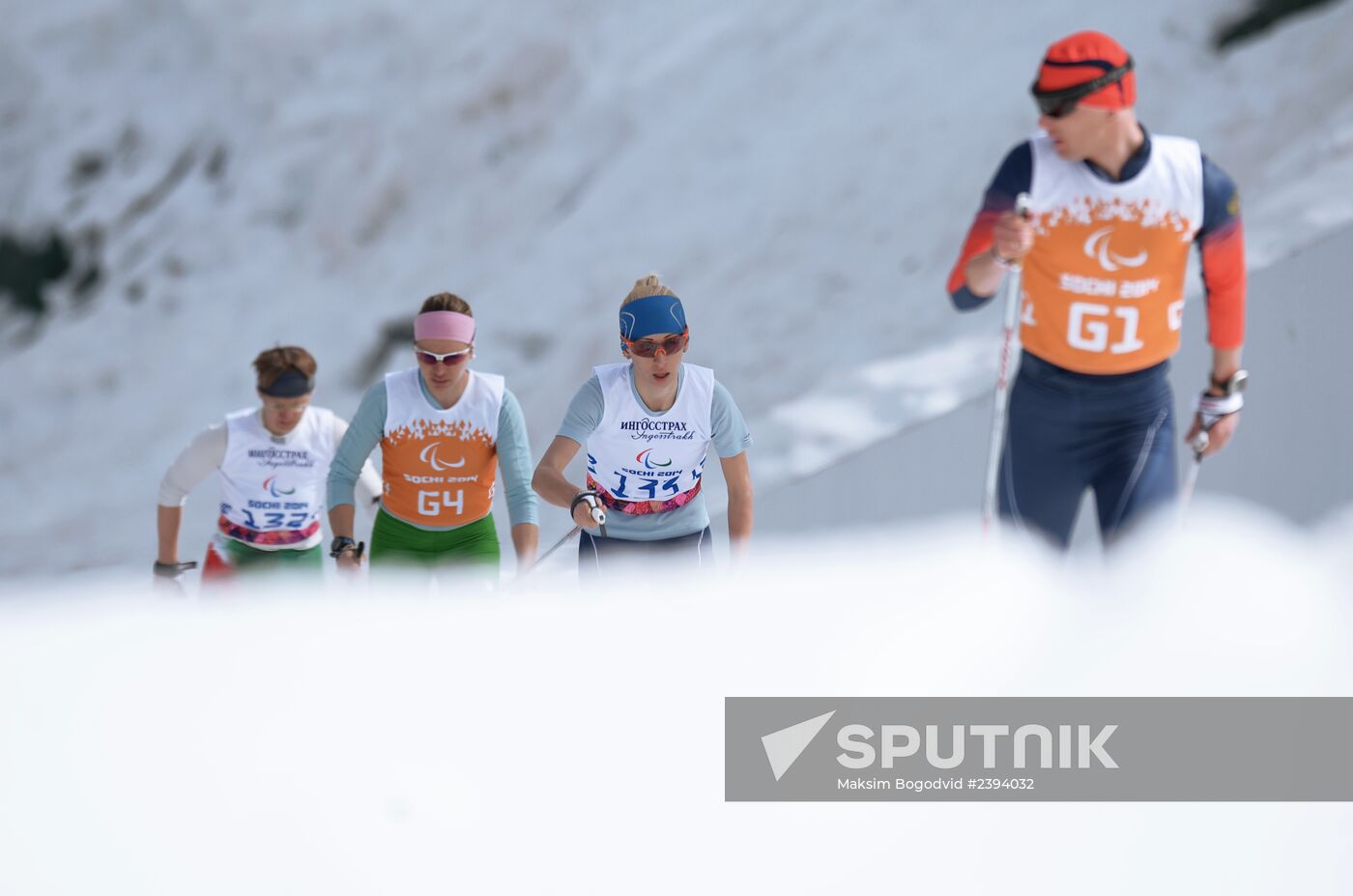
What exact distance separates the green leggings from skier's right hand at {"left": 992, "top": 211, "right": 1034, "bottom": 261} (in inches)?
77.2

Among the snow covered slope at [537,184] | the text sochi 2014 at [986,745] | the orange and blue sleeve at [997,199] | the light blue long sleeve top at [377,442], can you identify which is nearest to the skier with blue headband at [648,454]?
the light blue long sleeve top at [377,442]

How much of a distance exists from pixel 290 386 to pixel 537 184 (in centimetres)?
666

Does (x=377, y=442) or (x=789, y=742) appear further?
(x=377, y=442)

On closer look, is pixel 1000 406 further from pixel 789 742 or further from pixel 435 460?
pixel 435 460

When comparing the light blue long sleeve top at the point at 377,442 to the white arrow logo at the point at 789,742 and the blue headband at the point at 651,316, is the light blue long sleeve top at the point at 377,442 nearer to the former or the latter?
the blue headband at the point at 651,316

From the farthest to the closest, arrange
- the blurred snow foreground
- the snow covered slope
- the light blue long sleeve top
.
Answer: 1. the snow covered slope
2. the light blue long sleeve top
3. the blurred snow foreground

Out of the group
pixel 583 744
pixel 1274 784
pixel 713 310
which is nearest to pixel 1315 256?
pixel 1274 784

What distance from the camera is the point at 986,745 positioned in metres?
3.01

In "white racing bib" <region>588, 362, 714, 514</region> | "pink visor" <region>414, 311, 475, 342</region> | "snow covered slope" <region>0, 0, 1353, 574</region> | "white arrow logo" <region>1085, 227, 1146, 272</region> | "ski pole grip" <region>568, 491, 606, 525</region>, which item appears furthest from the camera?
"snow covered slope" <region>0, 0, 1353, 574</region>

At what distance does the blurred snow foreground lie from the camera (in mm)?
2785

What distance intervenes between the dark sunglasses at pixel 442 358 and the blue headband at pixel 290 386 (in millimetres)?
687

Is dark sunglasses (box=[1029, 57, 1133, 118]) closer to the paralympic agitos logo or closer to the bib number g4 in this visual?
the paralympic agitos logo

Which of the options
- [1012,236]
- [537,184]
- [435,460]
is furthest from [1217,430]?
[537,184]

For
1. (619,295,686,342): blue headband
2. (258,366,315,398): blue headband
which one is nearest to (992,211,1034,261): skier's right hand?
(619,295,686,342): blue headband
